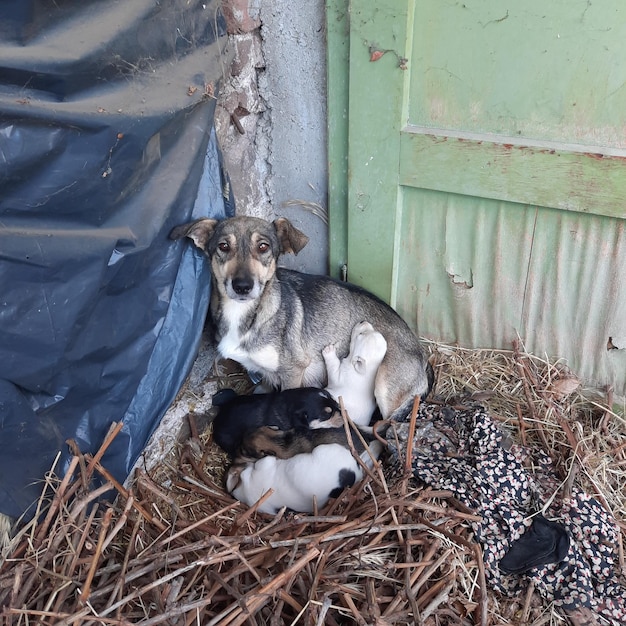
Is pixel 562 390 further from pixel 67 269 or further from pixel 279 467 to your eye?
pixel 67 269

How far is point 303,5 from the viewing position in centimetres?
323

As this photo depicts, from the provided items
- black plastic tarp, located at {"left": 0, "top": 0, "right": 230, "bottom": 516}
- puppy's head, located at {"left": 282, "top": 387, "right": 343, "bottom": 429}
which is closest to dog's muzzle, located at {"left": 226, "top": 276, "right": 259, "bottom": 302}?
black plastic tarp, located at {"left": 0, "top": 0, "right": 230, "bottom": 516}

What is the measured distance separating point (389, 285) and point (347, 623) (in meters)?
2.02

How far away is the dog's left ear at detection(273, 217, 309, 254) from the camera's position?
3.27 metres

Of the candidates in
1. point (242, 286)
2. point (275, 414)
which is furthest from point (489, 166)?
point (275, 414)

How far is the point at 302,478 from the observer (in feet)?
9.54

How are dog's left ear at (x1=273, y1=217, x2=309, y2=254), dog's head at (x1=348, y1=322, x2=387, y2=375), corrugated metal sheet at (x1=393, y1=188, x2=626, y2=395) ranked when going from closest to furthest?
A: corrugated metal sheet at (x1=393, y1=188, x2=626, y2=395) → dog's left ear at (x1=273, y1=217, x2=309, y2=254) → dog's head at (x1=348, y1=322, x2=387, y2=375)

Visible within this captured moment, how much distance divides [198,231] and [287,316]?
833 mm

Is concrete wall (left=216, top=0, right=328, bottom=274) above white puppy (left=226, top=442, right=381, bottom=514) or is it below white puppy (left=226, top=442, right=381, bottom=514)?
above

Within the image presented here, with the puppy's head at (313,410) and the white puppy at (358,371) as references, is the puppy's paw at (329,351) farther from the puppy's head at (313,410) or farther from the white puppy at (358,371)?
the puppy's head at (313,410)

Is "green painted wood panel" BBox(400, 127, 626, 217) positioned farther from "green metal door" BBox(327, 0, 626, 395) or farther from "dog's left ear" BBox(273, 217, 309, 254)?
"dog's left ear" BBox(273, 217, 309, 254)

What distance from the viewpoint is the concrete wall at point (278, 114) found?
3285mm

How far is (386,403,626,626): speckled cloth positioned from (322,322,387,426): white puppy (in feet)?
0.98

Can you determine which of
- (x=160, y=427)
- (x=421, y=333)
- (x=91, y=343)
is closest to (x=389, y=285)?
(x=421, y=333)
